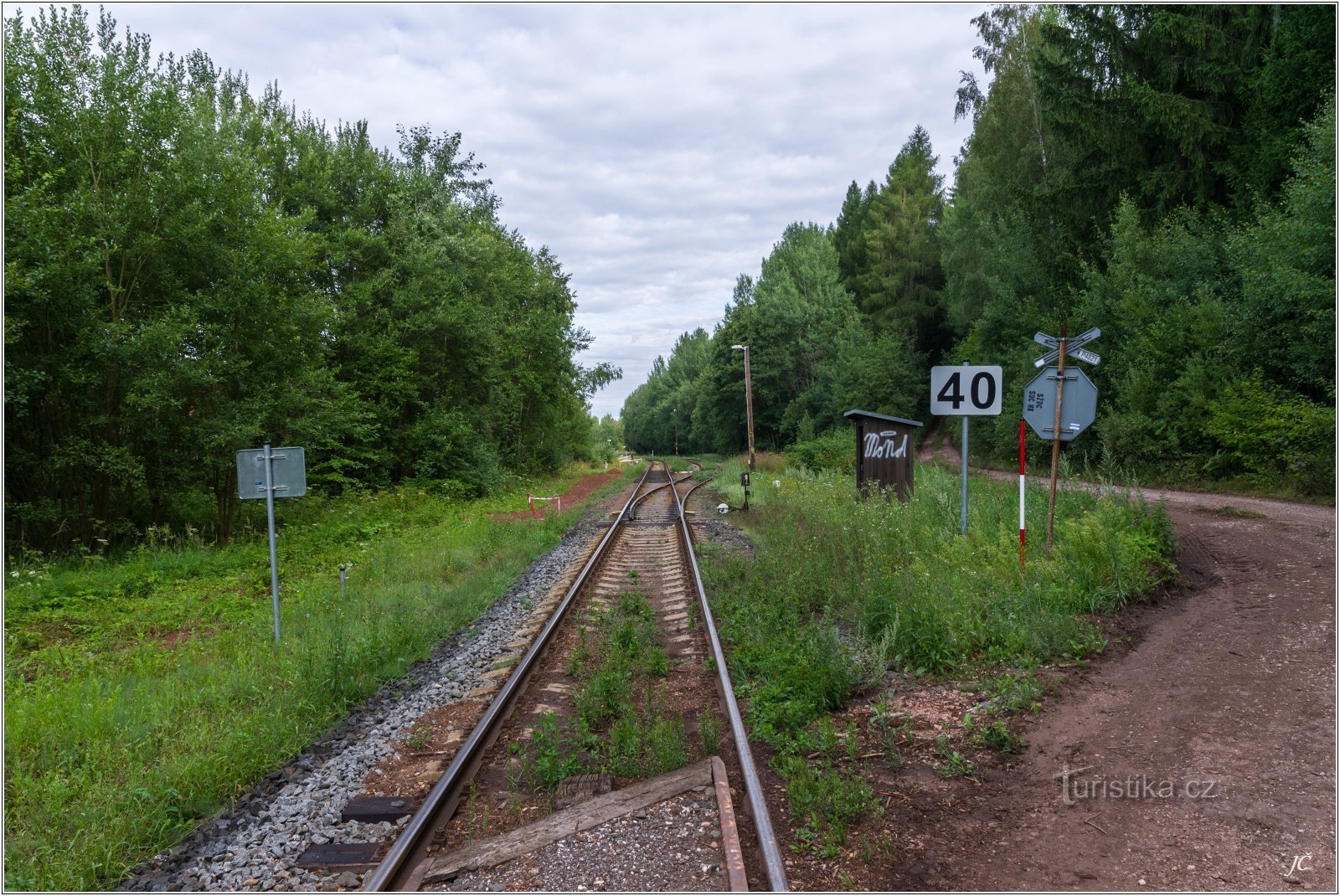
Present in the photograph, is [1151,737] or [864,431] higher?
[864,431]

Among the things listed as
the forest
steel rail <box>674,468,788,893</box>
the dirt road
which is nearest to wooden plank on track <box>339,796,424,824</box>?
steel rail <box>674,468,788,893</box>

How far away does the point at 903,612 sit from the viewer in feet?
24.9

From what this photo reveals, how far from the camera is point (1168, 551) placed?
9.09 metres

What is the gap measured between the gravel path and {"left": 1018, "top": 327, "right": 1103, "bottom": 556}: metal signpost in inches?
265

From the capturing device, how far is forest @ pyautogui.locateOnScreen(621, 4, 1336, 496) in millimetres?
16969

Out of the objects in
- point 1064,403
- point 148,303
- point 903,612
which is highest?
point 148,303

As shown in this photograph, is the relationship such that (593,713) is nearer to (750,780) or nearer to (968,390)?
(750,780)

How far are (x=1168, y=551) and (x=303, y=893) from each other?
30.8 ft

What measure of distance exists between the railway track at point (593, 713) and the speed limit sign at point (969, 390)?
394cm

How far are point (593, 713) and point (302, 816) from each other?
2.15m

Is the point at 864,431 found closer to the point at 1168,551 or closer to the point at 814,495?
the point at 814,495

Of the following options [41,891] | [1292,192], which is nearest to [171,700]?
[41,891]

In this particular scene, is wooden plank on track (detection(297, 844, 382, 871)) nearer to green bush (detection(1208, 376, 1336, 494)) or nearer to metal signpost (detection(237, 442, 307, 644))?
metal signpost (detection(237, 442, 307, 644))

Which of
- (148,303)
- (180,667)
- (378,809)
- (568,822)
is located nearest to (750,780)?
(568,822)
